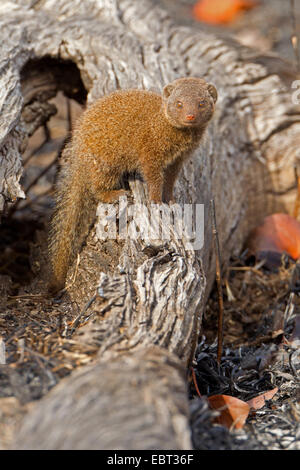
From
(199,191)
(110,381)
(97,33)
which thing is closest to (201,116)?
(199,191)

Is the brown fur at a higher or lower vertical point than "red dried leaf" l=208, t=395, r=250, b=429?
higher

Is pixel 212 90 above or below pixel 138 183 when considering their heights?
above

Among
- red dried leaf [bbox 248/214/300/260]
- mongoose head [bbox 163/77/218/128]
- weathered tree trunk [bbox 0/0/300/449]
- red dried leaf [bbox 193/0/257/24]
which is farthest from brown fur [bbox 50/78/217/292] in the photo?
red dried leaf [bbox 193/0/257/24]

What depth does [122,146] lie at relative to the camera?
2.89 meters

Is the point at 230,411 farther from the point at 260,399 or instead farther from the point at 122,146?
the point at 122,146

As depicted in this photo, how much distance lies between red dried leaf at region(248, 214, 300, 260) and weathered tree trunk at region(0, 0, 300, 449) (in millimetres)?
148

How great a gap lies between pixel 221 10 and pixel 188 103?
514cm

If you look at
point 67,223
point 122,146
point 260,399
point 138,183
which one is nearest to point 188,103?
point 122,146

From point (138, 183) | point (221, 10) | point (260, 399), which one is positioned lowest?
point (260, 399)

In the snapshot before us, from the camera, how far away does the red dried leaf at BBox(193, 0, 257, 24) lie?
7.21m

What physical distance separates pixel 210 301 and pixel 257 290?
35 centimetres

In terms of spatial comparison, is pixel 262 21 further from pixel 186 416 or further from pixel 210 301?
pixel 186 416

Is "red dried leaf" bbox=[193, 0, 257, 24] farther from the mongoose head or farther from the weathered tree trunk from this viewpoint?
the mongoose head

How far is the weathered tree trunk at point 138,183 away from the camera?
4.77 ft
